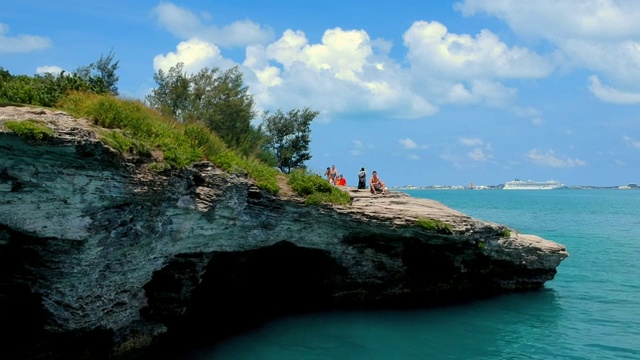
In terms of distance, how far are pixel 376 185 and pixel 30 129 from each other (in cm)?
1391

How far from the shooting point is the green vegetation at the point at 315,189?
16953 mm

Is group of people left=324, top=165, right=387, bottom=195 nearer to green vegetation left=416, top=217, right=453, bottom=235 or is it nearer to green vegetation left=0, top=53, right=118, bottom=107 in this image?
green vegetation left=416, top=217, right=453, bottom=235

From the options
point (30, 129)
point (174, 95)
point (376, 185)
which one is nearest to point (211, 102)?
point (174, 95)

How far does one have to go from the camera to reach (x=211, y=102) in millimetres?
26234

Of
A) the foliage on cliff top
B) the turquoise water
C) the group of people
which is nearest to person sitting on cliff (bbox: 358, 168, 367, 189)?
the group of people

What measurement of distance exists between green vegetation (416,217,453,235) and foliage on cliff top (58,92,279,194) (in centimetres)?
573

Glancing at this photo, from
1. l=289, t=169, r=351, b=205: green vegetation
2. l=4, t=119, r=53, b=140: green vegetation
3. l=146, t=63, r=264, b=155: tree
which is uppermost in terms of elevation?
l=146, t=63, r=264, b=155: tree

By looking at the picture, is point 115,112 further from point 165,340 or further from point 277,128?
point 277,128

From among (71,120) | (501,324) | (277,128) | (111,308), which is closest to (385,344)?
(501,324)

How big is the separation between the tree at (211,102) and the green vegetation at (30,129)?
47.8ft

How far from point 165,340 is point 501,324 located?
1152cm

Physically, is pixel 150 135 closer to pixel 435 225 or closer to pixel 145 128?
pixel 145 128

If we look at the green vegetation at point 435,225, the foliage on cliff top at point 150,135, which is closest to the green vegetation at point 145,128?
the foliage on cliff top at point 150,135

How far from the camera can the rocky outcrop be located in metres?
11.2
